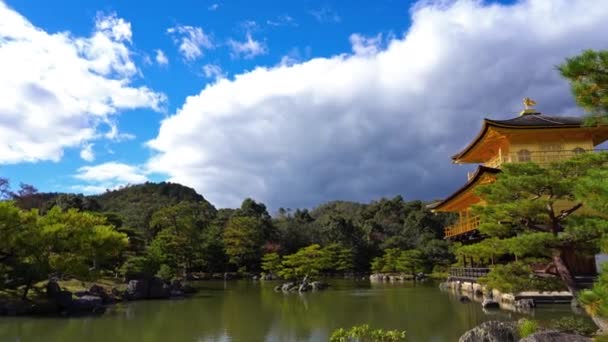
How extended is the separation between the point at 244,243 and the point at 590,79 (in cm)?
3150

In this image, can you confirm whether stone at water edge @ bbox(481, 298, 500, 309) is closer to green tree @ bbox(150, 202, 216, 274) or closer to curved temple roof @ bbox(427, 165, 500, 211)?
curved temple roof @ bbox(427, 165, 500, 211)

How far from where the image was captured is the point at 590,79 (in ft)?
16.8

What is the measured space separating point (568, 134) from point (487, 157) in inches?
164

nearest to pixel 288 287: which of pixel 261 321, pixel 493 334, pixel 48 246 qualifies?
pixel 261 321

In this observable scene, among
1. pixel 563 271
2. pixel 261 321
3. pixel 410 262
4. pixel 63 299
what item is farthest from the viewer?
pixel 410 262

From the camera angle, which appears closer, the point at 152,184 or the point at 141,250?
the point at 141,250

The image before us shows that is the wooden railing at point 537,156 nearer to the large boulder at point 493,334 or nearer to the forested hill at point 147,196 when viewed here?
the large boulder at point 493,334

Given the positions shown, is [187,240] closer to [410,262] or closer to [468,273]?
[410,262]

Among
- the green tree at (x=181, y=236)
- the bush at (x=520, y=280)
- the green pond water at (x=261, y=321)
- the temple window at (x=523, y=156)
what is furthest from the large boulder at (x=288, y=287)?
the bush at (x=520, y=280)

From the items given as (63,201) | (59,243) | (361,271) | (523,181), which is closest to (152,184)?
(63,201)

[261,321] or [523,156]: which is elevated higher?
[523,156]

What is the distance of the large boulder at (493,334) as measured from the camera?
695 cm

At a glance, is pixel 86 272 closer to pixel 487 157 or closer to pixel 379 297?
pixel 379 297

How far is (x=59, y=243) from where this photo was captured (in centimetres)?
1463
